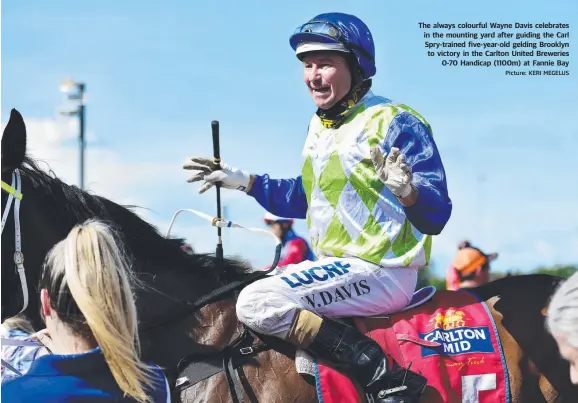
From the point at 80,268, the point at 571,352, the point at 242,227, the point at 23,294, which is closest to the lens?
the point at 571,352

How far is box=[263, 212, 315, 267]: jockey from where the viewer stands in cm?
912

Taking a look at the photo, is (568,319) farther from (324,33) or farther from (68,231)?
(68,231)

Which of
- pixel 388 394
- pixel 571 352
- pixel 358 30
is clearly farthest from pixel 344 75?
pixel 571 352

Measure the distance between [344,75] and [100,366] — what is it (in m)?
2.01

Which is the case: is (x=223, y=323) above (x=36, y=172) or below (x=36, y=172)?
below

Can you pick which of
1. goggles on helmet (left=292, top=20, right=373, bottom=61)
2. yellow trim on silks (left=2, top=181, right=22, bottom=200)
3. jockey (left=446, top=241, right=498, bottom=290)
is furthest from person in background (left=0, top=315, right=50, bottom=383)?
jockey (left=446, top=241, right=498, bottom=290)

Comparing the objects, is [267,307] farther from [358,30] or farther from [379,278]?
[358,30]

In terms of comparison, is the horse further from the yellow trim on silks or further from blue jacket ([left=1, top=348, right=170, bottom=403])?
blue jacket ([left=1, top=348, right=170, bottom=403])

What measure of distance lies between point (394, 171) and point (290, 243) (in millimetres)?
5507

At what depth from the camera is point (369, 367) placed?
153 inches

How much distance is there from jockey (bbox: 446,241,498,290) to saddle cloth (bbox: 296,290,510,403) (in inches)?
230

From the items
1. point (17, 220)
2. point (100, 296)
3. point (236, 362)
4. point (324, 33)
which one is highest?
point (324, 33)

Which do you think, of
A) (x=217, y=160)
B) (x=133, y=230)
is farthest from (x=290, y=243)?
(x=133, y=230)

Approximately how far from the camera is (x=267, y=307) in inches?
155
